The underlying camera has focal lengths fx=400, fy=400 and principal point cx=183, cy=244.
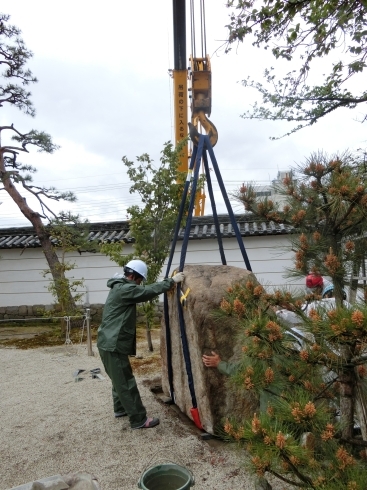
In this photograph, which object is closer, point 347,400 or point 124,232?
point 347,400

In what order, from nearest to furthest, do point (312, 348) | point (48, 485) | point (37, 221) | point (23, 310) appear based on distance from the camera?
point (312, 348), point (48, 485), point (37, 221), point (23, 310)

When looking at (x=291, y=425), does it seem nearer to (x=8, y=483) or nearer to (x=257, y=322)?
(x=257, y=322)

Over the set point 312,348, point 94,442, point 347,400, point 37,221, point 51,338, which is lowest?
point 51,338

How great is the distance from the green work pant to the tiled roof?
236 inches

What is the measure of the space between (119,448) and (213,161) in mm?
2715

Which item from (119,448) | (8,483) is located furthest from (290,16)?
(8,483)

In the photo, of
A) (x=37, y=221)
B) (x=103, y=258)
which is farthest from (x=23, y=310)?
(x=37, y=221)

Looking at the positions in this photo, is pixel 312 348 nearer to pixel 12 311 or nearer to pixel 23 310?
pixel 23 310

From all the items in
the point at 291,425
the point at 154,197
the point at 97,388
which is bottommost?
the point at 97,388

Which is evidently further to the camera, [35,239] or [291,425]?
[35,239]

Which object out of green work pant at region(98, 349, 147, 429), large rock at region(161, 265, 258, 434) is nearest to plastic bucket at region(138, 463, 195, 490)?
large rock at region(161, 265, 258, 434)

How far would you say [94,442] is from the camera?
375cm

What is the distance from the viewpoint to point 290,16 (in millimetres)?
4102

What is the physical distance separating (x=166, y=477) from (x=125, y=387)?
1.41 m
